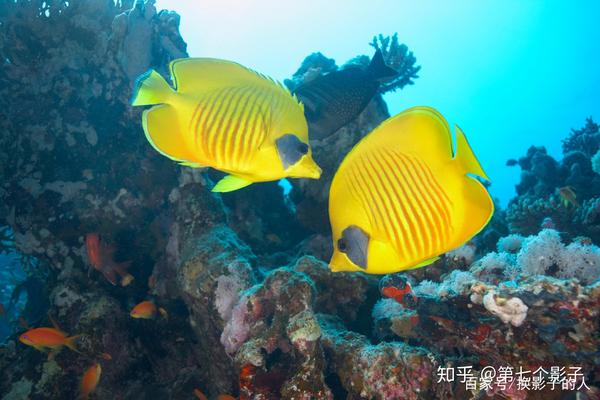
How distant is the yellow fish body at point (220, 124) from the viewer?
131cm

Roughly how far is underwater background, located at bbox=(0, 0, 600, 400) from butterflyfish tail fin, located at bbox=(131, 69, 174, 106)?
1.83 m

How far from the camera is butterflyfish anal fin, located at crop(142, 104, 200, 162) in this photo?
1.30 meters

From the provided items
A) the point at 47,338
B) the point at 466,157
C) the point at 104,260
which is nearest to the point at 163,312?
the point at 104,260

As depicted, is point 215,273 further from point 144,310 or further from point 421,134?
point 421,134

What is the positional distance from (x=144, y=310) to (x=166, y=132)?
126 inches

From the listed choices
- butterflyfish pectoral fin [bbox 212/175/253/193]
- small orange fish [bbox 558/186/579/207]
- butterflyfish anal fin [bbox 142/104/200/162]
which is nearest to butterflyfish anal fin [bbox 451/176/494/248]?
butterflyfish pectoral fin [bbox 212/175/253/193]

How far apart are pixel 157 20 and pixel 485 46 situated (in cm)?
11377

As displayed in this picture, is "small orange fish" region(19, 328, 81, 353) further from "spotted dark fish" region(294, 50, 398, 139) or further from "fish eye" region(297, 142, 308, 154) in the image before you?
"fish eye" region(297, 142, 308, 154)

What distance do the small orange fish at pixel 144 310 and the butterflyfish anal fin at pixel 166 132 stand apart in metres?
3.13

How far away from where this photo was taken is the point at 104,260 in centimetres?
399

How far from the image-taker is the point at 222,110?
51.9 inches

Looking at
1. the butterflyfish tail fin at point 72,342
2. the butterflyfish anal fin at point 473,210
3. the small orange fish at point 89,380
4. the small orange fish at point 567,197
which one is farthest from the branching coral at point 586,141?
the butterflyfish tail fin at point 72,342

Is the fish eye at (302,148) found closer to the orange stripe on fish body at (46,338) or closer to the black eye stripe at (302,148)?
the black eye stripe at (302,148)

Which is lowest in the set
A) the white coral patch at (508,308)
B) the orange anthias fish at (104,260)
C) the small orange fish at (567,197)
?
the orange anthias fish at (104,260)
